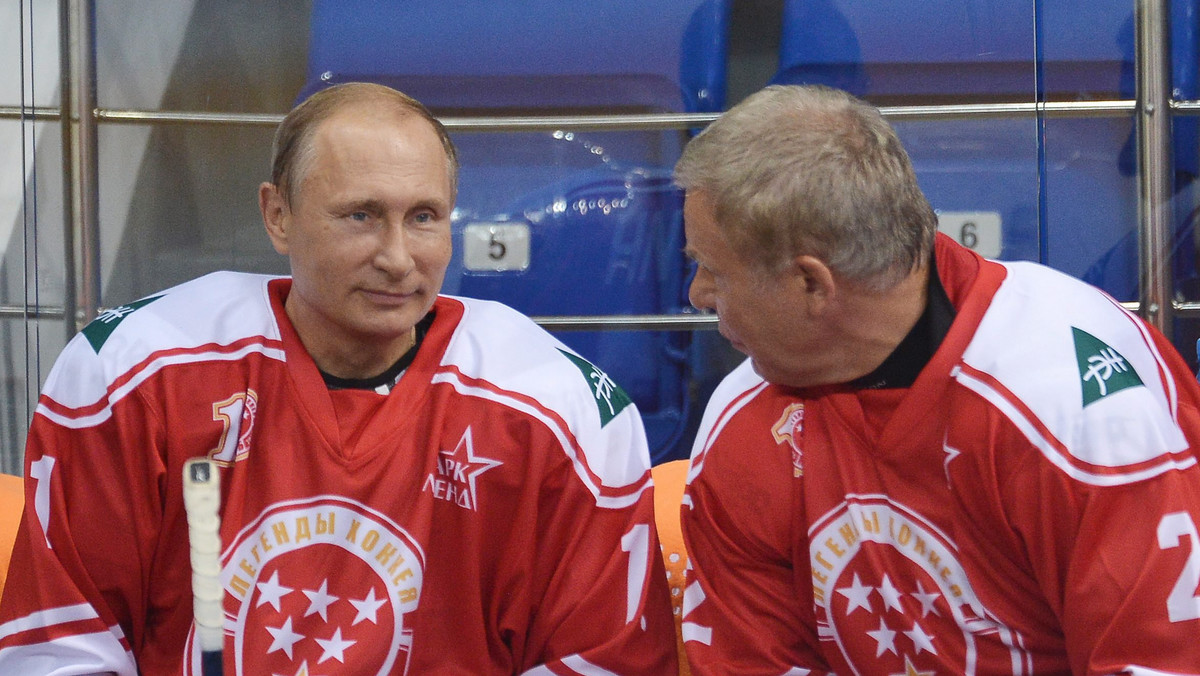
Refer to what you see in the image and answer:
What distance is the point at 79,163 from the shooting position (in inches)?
86.2

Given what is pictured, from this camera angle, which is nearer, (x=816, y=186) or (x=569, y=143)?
(x=816, y=186)

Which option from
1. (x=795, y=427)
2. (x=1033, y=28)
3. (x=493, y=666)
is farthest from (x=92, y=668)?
(x=1033, y=28)

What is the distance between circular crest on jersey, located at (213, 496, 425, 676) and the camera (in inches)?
54.6

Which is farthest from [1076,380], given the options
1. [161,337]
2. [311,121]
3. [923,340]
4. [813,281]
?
[161,337]

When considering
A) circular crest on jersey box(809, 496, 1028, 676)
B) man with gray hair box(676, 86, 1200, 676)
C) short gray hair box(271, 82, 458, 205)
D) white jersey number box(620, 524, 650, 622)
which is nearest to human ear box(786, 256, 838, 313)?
man with gray hair box(676, 86, 1200, 676)

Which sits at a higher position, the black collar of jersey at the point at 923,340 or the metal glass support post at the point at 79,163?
the metal glass support post at the point at 79,163

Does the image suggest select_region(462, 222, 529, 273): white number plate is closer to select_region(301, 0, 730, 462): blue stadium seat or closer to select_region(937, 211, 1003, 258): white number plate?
select_region(301, 0, 730, 462): blue stadium seat

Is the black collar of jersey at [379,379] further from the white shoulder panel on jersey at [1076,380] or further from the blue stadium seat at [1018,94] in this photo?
the blue stadium seat at [1018,94]

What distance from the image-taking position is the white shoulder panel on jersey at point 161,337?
1.40 m

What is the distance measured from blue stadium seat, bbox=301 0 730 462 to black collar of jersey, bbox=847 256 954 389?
3.00ft

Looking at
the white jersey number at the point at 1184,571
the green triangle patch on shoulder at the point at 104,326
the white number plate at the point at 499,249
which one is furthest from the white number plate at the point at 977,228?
the green triangle patch on shoulder at the point at 104,326

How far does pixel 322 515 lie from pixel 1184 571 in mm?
879

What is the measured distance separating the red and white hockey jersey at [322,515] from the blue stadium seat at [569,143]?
2.42ft

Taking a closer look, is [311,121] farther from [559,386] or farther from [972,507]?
[972,507]
